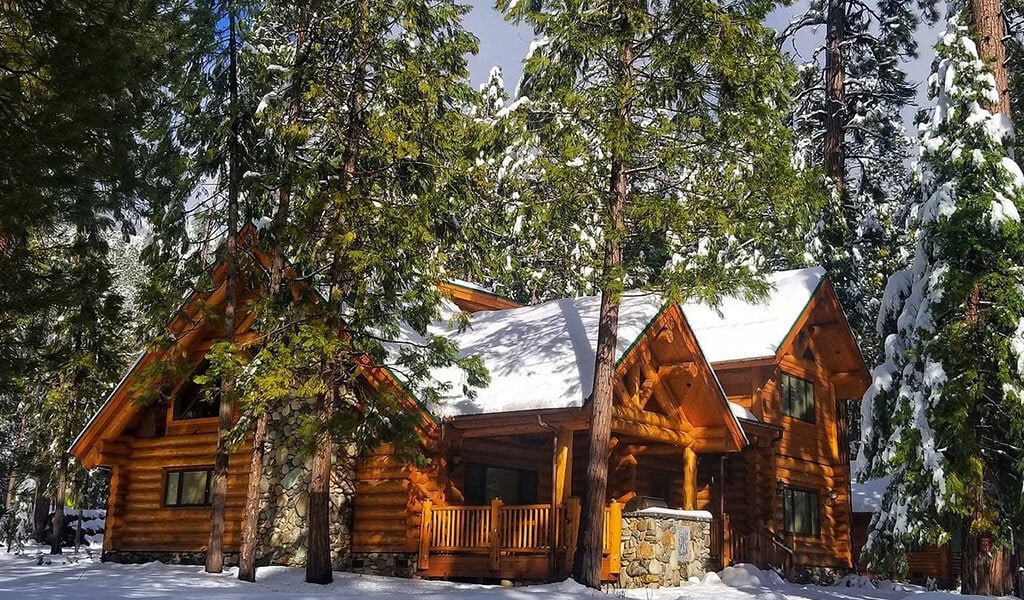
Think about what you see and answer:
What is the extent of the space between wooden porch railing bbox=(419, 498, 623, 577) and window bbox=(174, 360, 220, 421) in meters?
6.53

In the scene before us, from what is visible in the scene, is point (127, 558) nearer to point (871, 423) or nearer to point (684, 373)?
point (684, 373)

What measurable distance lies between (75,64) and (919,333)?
14.4m

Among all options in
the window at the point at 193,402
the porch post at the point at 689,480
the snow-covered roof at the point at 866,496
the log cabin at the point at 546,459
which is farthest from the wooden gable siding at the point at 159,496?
the snow-covered roof at the point at 866,496

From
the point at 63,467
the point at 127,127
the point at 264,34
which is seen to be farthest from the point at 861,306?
the point at 127,127

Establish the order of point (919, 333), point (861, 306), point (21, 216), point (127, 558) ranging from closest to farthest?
1. point (21, 216)
2. point (919, 333)
3. point (127, 558)
4. point (861, 306)

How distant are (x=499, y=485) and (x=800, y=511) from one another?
357 inches

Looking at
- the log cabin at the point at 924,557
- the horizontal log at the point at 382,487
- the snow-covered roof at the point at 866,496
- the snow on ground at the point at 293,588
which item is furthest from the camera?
the snow-covered roof at the point at 866,496

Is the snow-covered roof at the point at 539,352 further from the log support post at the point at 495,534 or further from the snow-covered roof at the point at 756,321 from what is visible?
the snow-covered roof at the point at 756,321

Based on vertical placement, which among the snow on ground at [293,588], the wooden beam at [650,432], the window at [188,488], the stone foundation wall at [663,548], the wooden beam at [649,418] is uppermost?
the wooden beam at [649,418]

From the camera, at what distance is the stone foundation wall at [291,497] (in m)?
19.6

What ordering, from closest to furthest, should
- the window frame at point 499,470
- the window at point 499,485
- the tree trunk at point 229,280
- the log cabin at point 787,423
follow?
the tree trunk at point 229,280
the window frame at point 499,470
the window at point 499,485
the log cabin at point 787,423

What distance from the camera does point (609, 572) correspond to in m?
17.5

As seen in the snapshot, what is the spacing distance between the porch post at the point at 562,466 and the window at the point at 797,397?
9.27 metres

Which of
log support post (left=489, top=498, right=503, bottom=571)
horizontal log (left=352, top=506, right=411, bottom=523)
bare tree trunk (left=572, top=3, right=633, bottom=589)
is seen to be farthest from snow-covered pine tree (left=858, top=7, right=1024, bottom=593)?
horizontal log (left=352, top=506, right=411, bottom=523)
